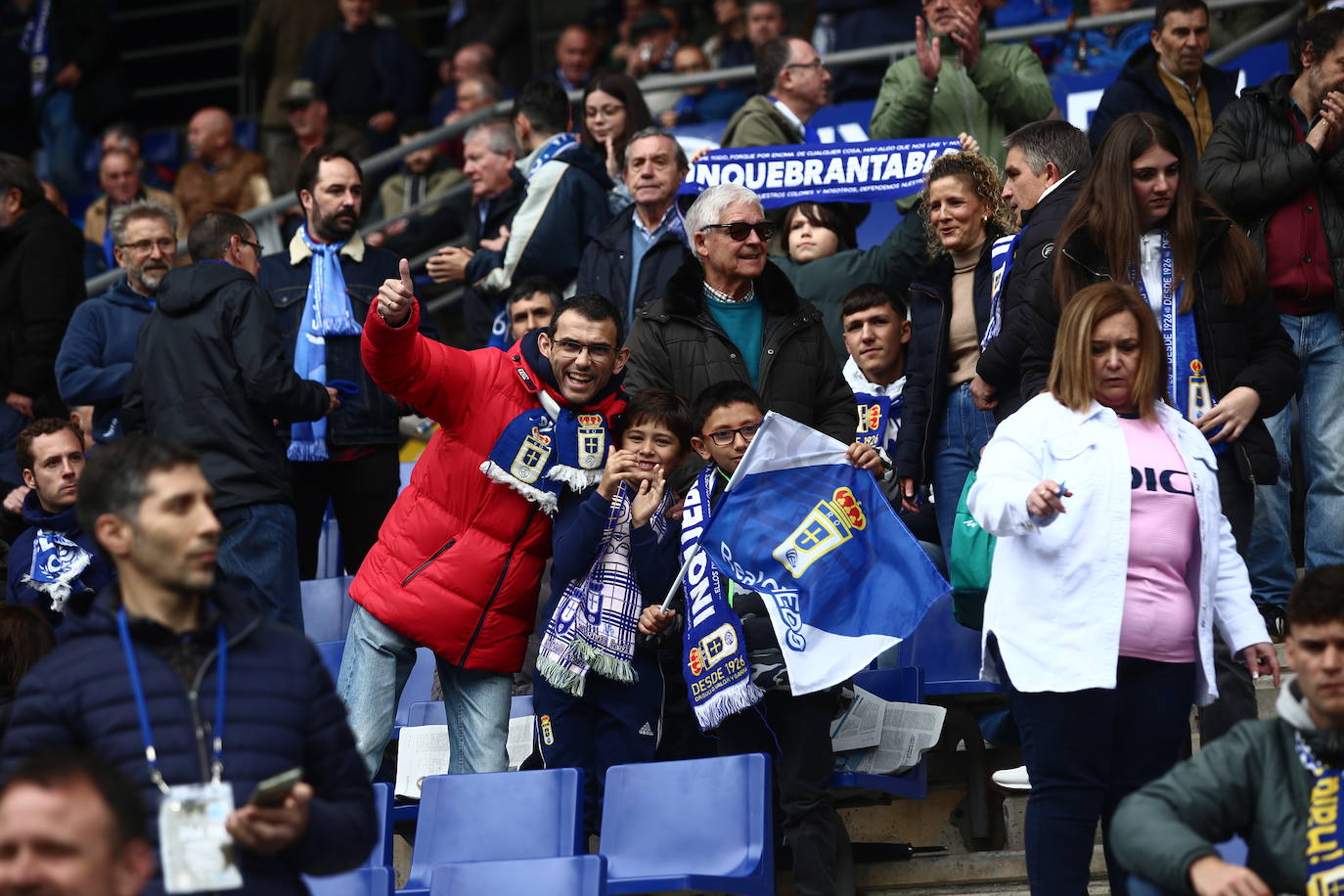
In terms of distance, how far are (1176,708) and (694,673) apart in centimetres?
152

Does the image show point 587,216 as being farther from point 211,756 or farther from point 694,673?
point 211,756

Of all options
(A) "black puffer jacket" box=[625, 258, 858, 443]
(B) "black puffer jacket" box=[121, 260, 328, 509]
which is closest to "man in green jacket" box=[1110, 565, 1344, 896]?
(A) "black puffer jacket" box=[625, 258, 858, 443]

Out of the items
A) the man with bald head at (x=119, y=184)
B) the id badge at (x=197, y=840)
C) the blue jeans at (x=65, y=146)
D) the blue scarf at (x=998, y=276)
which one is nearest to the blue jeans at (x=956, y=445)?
the blue scarf at (x=998, y=276)

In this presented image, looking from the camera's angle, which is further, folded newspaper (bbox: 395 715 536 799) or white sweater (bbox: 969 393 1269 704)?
folded newspaper (bbox: 395 715 536 799)

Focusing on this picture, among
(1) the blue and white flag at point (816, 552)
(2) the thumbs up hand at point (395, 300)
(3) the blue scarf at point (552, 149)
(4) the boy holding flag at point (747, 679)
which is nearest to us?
(2) the thumbs up hand at point (395, 300)

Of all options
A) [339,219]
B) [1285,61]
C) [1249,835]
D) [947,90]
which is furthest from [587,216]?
[1249,835]

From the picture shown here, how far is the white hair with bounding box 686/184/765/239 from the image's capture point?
635cm

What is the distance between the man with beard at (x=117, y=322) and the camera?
7.45 m

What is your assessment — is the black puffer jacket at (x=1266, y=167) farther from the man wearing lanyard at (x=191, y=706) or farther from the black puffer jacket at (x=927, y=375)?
the man wearing lanyard at (x=191, y=706)

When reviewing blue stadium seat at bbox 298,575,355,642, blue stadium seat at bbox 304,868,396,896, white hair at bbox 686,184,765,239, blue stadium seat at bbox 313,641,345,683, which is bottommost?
blue stadium seat at bbox 304,868,396,896

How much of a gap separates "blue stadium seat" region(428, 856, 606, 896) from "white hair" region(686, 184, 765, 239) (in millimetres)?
2346

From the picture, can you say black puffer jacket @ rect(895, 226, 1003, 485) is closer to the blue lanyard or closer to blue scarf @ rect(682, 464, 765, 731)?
blue scarf @ rect(682, 464, 765, 731)

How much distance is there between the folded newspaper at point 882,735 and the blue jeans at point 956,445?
666 mm

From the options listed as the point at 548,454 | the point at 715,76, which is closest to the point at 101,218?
the point at 715,76
